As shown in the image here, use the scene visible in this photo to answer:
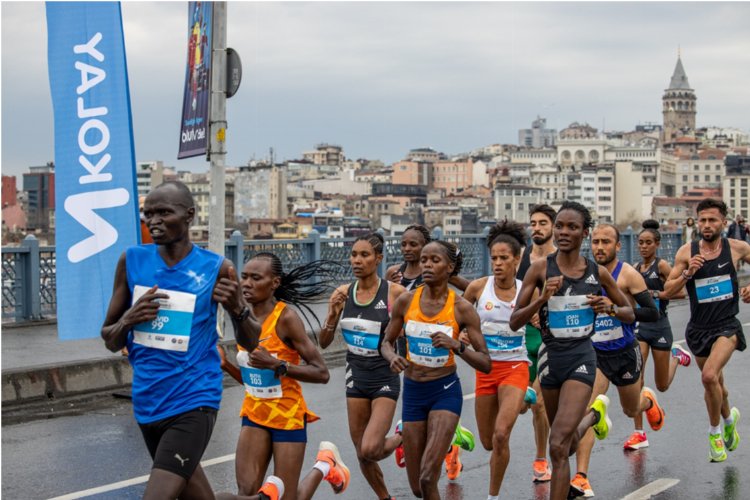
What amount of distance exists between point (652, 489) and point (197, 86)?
25.1ft

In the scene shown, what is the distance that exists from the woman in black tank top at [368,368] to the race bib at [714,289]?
3.12m

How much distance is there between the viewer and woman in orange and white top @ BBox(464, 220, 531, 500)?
7453 mm

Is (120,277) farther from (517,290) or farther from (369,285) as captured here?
(517,290)

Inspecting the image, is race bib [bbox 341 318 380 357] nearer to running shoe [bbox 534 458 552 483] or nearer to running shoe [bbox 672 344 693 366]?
running shoe [bbox 534 458 552 483]

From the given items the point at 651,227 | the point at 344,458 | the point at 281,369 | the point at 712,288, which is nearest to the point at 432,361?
the point at 281,369

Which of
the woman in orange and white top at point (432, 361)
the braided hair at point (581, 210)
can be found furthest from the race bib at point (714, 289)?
the woman in orange and white top at point (432, 361)

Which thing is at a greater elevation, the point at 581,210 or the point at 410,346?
the point at 581,210

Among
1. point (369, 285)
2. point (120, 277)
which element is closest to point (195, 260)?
point (120, 277)

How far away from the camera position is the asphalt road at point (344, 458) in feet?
26.6

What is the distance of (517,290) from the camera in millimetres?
8359

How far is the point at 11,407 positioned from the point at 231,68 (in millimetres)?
4739

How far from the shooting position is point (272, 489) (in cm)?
619

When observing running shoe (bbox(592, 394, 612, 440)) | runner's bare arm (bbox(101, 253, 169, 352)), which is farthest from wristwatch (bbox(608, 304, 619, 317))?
runner's bare arm (bbox(101, 253, 169, 352))

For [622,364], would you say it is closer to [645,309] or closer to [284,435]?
[645,309]
